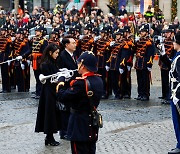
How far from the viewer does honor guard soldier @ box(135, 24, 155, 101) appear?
17969mm

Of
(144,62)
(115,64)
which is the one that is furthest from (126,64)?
(144,62)

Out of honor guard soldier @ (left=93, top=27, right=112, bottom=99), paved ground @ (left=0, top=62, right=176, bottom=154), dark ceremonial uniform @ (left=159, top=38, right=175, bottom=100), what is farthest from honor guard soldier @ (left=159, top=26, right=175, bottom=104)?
honor guard soldier @ (left=93, top=27, right=112, bottom=99)


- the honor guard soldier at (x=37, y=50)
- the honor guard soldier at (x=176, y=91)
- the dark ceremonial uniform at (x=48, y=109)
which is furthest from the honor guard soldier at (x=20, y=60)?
the honor guard soldier at (x=176, y=91)

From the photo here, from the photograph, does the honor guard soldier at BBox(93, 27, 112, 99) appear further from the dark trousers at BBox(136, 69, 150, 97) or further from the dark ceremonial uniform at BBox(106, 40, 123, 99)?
the dark trousers at BBox(136, 69, 150, 97)

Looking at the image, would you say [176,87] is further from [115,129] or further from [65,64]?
[115,129]

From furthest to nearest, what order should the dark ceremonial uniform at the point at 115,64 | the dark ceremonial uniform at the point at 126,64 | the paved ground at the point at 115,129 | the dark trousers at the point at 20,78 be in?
the dark trousers at the point at 20,78, the dark ceremonial uniform at the point at 115,64, the dark ceremonial uniform at the point at 126,64, the paved ground at the point at 115,129

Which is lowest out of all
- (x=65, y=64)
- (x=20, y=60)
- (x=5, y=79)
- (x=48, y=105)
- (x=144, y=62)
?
(x=5, y=79)

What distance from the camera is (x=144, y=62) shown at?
18.1 metres

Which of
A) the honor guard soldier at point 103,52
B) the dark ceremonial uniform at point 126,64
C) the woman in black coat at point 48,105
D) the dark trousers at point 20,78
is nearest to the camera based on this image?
the woman in black coat at point 48,105

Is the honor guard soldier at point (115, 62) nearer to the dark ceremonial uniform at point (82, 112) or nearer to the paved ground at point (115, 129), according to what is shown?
the paved ground at point (115, 129)

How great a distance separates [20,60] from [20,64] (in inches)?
10.2

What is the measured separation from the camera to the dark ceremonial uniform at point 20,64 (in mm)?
19703

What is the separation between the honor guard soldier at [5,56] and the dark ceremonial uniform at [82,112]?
10885mm

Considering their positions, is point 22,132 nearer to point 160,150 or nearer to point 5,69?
point 160,150
